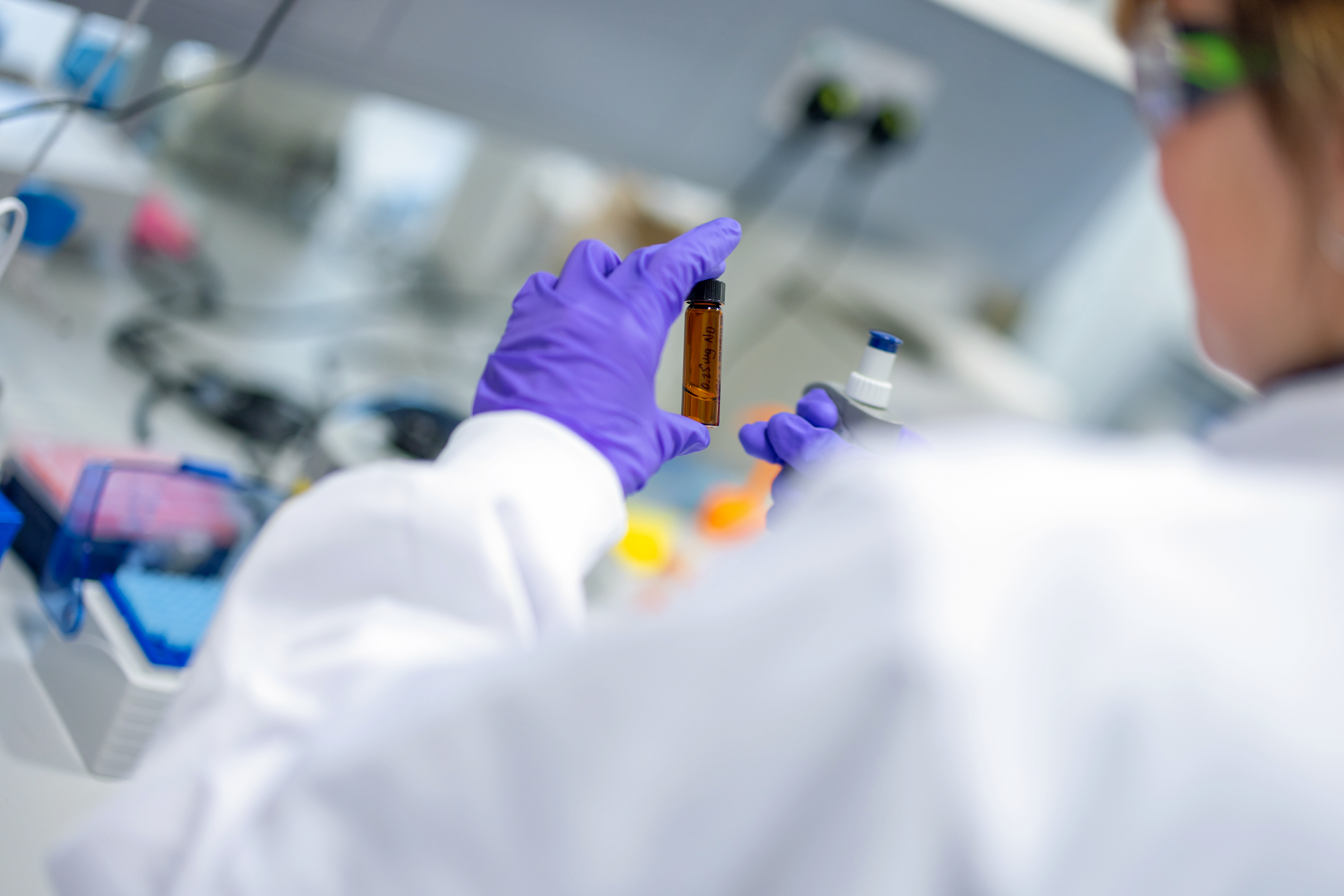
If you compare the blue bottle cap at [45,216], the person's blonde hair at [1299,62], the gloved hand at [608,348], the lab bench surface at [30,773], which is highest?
the person's blonde hair at [1299,62]

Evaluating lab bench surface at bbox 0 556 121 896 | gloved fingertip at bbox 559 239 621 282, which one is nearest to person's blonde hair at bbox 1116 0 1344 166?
gloved fingertip at bbox 559 239 621 282

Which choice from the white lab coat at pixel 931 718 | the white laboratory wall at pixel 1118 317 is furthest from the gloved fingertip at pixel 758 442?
the white laboratory wall at pixel 1118 317

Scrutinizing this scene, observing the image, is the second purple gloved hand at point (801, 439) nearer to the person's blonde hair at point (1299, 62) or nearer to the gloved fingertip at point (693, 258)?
the gloved fingertip at point (693, 258)

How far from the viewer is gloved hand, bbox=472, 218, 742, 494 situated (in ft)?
2.01

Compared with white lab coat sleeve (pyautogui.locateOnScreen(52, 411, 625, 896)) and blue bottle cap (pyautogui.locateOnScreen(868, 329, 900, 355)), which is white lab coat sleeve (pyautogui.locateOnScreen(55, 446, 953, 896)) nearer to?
white lab coat sleeve (pyautogui.locateOnScreen(52, 411, 625, 896))

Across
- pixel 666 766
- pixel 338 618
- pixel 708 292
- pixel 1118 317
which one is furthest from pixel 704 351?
pixel 1118 317

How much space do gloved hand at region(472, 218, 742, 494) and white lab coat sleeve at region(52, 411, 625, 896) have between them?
0.26 feet

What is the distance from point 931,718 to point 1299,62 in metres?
0.31

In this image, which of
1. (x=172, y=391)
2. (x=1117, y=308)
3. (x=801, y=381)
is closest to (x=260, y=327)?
(x=172, y=391)

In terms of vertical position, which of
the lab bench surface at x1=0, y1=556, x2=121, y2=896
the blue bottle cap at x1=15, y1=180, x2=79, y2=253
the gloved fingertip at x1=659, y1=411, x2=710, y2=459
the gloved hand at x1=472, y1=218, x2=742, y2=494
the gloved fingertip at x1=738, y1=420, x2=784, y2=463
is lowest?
the lab bench surface at x1=0, y1=556, x2=121, y2=896

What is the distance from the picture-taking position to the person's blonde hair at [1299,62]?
407 millimetres

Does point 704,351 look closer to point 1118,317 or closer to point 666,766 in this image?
point 666,766

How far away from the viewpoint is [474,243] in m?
2.05

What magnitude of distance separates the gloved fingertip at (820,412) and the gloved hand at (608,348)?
0.32 ft
